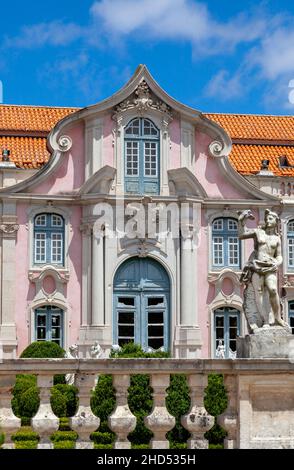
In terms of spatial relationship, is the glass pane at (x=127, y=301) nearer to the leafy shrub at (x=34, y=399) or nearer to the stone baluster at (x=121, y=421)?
the leafy shrub at (x=34, y=399)

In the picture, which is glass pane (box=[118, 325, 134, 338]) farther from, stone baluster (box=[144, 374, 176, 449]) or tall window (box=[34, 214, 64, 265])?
stone baluster (box=[144, 374, 176, 449])

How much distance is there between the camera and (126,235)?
30875 millimetres

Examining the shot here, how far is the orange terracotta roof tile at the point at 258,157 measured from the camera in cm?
3359

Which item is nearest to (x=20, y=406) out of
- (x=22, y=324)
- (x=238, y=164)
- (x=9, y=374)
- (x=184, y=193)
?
(x=9, y=374)

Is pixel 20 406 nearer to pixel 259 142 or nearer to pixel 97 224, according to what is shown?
pixel 97 224

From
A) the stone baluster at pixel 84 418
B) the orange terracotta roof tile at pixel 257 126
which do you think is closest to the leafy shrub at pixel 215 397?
the stone baluster at pixel 84 418

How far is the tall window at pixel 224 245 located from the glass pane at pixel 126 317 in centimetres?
338

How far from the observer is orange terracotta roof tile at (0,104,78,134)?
33906 mm

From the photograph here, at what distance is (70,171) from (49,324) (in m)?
5.19

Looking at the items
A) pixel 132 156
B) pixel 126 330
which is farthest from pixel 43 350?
pixel 132 156

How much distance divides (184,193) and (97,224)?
310 cm

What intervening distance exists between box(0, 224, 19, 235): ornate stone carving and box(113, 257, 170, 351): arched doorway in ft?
12.1

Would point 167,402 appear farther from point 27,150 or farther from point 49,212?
point 27,150

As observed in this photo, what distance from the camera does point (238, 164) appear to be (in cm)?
3381
